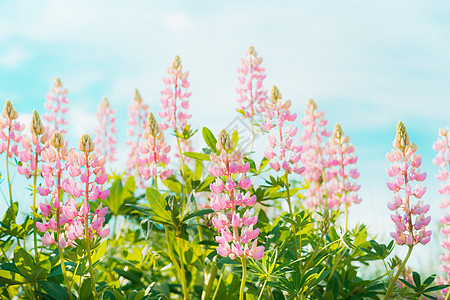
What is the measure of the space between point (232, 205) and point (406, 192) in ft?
2.81

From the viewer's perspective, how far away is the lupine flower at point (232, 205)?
1.62 meters

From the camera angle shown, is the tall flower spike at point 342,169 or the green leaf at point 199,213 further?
the tall flower spike at point 342,169

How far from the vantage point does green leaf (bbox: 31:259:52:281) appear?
1959mm

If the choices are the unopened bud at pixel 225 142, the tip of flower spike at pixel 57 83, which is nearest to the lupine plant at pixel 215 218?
the unopened bud at pixel 225 142

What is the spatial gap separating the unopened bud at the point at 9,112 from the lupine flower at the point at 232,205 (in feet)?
4.75

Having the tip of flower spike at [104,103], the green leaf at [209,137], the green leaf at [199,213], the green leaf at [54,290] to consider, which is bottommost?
the green leaf at [54,290]

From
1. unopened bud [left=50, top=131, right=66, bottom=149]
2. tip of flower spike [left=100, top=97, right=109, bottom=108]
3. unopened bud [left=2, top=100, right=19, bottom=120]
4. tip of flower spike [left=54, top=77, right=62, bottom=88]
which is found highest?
tip of flower spike [left=100, top=97, right=109, bottom=108]

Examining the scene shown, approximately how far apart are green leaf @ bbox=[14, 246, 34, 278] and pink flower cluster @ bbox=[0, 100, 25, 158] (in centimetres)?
75

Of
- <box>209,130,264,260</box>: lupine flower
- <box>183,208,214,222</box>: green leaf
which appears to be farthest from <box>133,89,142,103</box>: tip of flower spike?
<box>209,130,264,260</box>: lupine flower

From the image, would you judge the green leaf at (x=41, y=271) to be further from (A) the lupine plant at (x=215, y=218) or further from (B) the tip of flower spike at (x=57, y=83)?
(B) the tip of flower spike at (x=57, y=83)

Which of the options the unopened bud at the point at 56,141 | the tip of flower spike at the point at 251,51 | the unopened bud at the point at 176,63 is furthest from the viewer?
the tip of flower spike at the point at 251,51

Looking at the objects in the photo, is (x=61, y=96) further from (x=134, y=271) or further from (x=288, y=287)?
(x=288, y=287)

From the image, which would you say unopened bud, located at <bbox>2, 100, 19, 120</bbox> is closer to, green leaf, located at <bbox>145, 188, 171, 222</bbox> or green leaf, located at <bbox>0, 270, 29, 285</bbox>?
green leaf, located at <bbox>0, 270, 29, 285</bbox>

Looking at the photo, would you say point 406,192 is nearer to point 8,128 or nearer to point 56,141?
point 56,141
